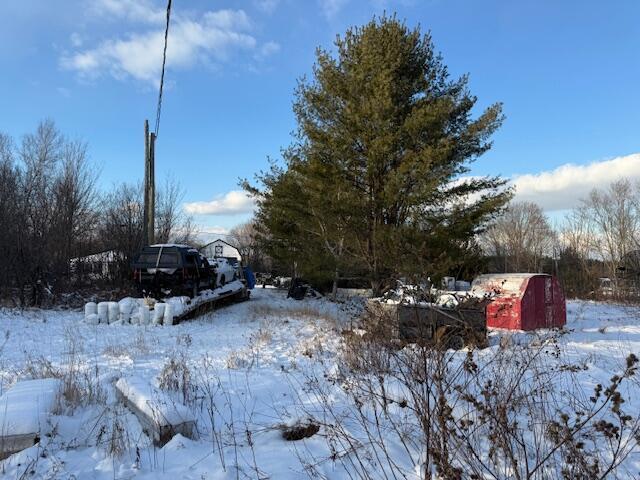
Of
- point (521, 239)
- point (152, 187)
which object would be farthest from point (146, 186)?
point (521, 239)

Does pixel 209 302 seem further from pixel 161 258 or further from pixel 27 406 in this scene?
pixel 27 406

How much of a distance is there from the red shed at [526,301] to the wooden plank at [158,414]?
26.7ft

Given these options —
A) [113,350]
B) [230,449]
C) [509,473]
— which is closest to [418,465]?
[509,473]

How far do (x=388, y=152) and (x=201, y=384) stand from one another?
402 inches

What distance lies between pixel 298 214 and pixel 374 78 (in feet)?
17.2

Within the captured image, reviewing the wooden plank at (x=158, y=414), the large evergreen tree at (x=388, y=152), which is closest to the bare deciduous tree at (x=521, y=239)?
the large evergreen tree at (x=388, y=152)

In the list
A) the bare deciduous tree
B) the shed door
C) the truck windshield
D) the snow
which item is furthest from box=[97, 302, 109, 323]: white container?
the bare deciduous tree

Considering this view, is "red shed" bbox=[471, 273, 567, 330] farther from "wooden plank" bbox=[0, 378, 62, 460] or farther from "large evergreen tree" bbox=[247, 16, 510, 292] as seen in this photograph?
"wooden plank" bbox=[0, 378, 62, 460]

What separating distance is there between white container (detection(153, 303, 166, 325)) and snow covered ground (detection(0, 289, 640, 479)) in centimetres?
35

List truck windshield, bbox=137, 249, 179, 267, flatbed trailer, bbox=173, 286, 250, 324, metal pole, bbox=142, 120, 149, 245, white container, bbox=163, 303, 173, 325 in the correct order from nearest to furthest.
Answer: white container, bbox=163, 303, 173, 325, flatbed trailer, bbox=173, 286, 250, 324, truck windshield, bbox=137, 249, 179, 267, metal pole, bbox=142, 120, 149, 245

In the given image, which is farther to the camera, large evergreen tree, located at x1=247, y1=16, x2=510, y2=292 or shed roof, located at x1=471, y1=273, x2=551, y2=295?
large evergreen tree, located at x1=247, y1=16, x2=510, y2=292

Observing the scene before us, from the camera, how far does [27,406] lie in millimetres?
4539

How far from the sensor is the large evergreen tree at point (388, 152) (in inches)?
566

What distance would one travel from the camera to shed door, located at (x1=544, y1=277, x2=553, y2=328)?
38.8 ft
